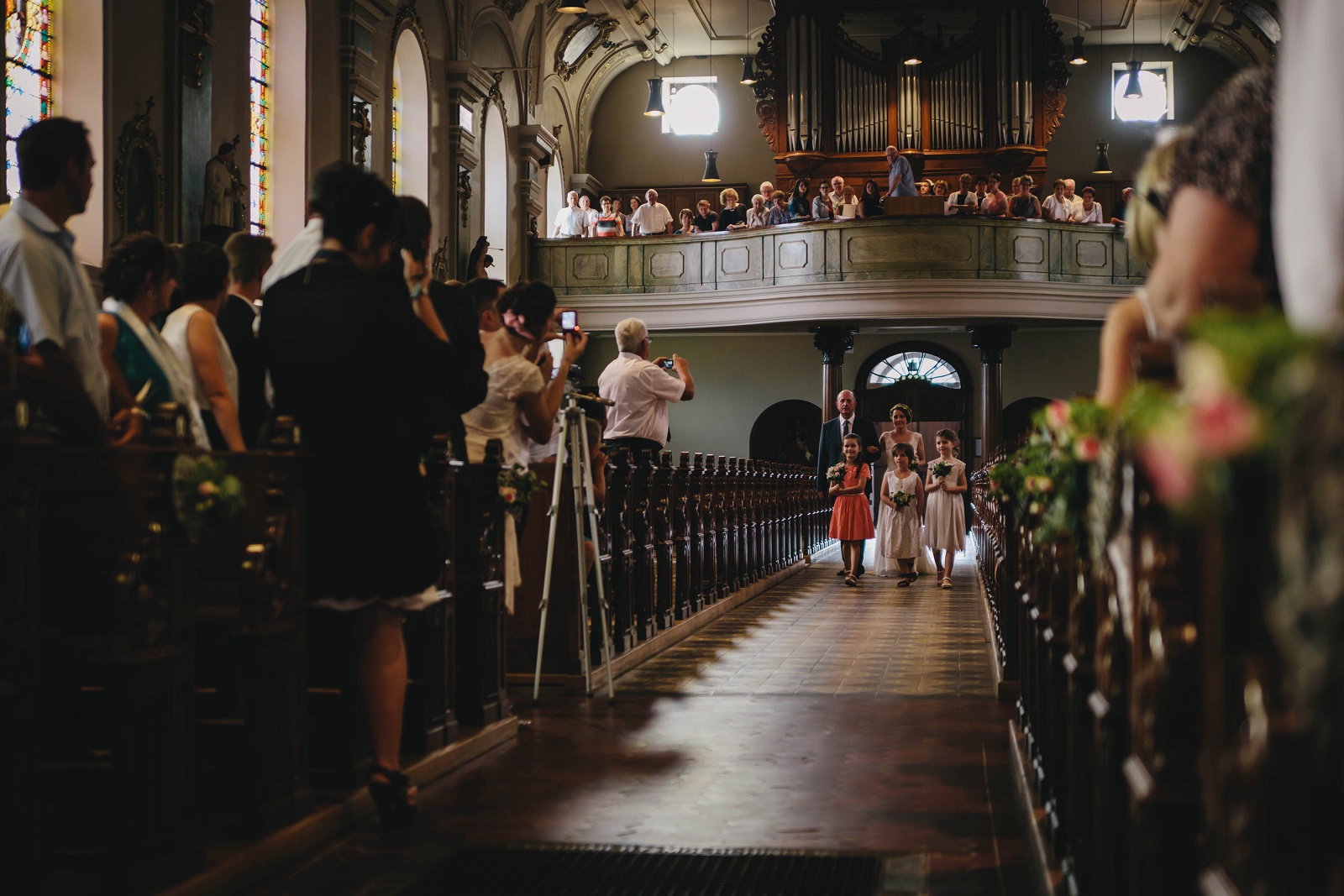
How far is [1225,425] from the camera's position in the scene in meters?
1.14

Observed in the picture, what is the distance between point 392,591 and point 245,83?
33.0 ft

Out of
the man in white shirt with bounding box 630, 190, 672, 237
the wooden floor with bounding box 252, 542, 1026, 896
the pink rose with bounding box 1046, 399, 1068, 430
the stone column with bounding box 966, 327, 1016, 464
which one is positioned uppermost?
the man in white shirt with bounding box 630, 190, 672, 237

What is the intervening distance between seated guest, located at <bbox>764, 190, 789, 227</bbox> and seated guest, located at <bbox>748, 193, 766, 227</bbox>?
0.10 metres

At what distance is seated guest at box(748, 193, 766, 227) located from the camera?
20703 mm

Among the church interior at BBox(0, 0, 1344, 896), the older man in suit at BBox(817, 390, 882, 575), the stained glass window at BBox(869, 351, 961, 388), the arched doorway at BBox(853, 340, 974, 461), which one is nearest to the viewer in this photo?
the church interior at BBox(0, 0, 1344, 896)

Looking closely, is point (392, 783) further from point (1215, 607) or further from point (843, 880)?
point (1215, 607)

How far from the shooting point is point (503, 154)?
67.6 ft

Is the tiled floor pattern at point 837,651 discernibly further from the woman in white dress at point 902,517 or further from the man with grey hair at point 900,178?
the man with grey hair at point 900,178

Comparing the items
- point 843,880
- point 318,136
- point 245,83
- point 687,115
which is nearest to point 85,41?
point 245,83

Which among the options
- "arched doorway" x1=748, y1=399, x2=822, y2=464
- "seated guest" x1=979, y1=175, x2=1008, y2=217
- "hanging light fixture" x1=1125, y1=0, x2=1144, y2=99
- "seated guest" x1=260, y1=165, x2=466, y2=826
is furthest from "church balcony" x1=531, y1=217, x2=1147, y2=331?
"seated guest" x1=260, y1=165, x2=466, y2=826

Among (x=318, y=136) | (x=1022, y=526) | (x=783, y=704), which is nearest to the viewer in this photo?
(x=1022, y=526)

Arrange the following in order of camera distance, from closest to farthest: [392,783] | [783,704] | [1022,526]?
[392,783] < [1022,526] < [783,704]

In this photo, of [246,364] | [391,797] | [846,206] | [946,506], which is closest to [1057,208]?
[846,206]

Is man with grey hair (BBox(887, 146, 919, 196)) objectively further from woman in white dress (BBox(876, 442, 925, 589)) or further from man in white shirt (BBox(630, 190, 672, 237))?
woman in white dress (BBox(876, 442, 925, 589))
